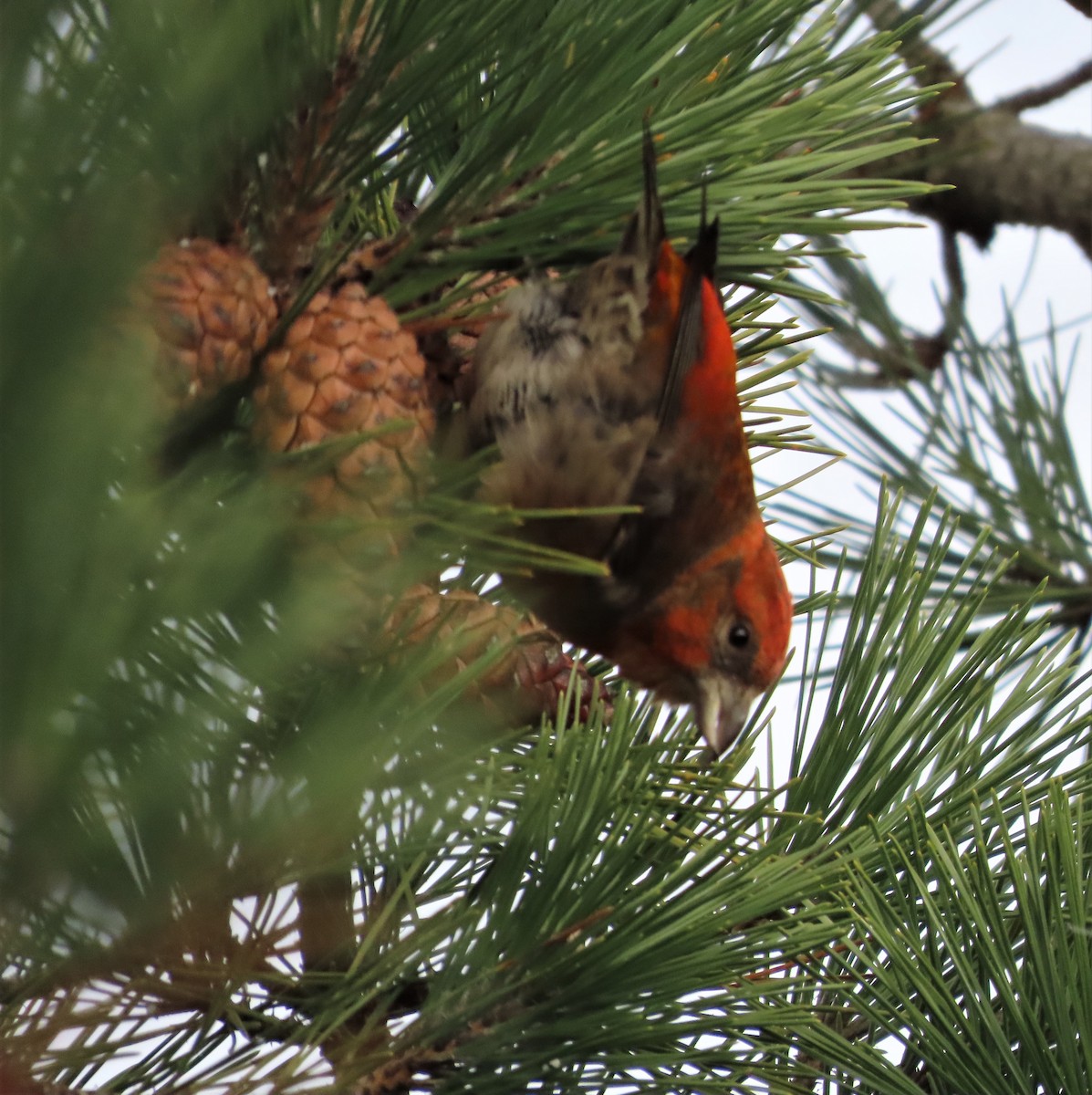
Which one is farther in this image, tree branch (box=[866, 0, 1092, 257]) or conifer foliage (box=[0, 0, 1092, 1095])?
tree branch (box=[866, 0, 1092, 257])

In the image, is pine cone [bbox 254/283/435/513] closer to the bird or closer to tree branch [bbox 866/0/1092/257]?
the bird

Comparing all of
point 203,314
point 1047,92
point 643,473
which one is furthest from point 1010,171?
point 203,314

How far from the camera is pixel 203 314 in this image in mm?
891

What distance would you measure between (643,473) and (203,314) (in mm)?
1032

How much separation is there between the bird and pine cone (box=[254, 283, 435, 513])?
13.2 inches

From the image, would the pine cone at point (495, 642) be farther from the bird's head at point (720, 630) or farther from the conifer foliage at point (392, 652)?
the bird's head at point (720, 630)

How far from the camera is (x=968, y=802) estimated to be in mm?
1367

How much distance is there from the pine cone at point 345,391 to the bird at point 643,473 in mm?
336

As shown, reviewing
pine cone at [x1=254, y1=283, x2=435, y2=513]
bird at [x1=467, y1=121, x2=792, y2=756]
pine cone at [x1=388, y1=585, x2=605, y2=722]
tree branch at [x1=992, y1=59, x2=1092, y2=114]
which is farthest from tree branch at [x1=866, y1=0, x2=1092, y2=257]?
pine cone at [x1=254, y1=283, x2=435, y2=513]

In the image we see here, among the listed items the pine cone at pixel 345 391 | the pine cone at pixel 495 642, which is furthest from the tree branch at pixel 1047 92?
the pine cone at pixel 345 391

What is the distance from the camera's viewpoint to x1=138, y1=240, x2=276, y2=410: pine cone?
2.84ft

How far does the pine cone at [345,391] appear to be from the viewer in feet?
3.06

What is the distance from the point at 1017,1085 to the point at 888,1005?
0.12 metres

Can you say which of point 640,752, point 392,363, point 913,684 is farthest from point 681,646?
point 392,363
